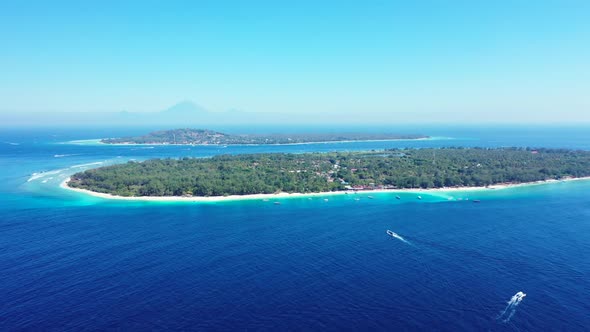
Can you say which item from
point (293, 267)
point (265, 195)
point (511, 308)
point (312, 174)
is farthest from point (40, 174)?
point (511, 308)

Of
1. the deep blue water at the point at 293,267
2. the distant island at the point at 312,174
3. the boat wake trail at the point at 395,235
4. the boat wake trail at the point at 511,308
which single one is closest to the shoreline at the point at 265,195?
the distant island at the point at 312,174

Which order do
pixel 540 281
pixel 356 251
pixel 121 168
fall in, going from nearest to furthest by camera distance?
pixel 540 281 < pixel 356 251 < pixel 121 168

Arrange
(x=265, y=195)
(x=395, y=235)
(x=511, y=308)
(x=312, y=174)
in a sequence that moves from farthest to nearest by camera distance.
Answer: (x=312, y=174), (x=265, y=195), (x=395, y=235), (x=511, y=308)

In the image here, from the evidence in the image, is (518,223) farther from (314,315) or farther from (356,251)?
(314,315)

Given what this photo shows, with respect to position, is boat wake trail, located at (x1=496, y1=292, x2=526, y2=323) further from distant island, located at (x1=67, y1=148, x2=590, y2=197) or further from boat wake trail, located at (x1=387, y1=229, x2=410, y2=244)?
distant island, located at (x1=67, y1=148, x2=590, y2=197)

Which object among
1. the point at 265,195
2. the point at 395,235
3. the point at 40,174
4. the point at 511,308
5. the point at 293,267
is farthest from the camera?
the point at 40,174

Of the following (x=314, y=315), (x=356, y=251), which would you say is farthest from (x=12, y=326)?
(x=356, y=251)

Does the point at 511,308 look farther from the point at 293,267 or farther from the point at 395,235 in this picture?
the point at 293,267
